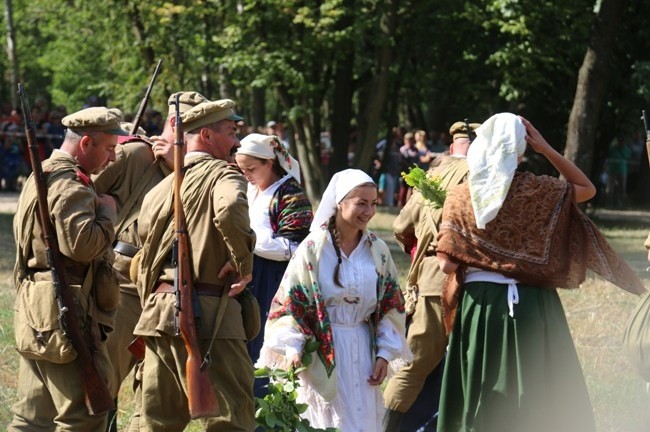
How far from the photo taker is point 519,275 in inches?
240

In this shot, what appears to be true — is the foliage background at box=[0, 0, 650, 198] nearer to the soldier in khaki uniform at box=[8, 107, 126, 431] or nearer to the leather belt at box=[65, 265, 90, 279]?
the soldier in khaki uniform at box=[8, 107, 126, 431]

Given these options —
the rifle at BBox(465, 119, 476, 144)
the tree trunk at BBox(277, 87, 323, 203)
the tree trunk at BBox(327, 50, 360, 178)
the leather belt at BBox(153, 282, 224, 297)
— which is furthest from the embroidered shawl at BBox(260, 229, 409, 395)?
the tree trunk at BBox(327, 50, 360, 178)

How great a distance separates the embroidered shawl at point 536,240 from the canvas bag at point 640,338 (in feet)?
0.39

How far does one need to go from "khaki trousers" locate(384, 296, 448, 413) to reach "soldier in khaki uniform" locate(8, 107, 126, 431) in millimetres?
2111

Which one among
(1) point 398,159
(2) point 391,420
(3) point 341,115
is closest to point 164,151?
(2) point 391,420

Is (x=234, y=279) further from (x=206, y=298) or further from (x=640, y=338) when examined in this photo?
(x=640, y=338)

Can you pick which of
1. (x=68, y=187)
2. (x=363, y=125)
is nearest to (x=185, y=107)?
(x=68, y=187)

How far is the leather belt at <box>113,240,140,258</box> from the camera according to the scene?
741 cm

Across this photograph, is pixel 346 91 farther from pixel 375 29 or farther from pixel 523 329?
pixel 523 329

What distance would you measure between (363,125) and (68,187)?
18523 millimetres

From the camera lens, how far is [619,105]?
25219 mm

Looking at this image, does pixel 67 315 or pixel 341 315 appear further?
pixel 341 315

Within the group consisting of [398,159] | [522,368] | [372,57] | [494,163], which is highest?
[494,163]

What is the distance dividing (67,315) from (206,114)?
1216 mm
